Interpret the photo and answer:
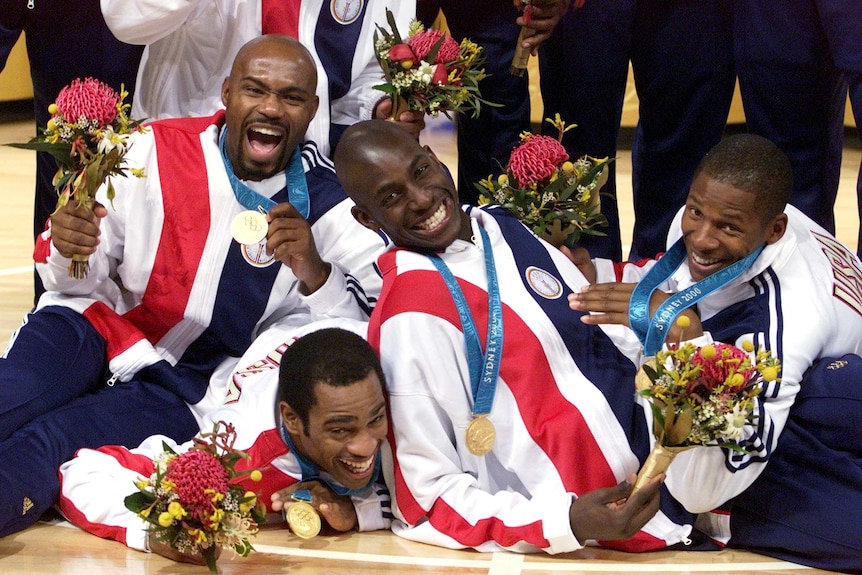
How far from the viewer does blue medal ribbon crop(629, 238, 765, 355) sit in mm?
3711

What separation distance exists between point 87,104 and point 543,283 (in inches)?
57.8

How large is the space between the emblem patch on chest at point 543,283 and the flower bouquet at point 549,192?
0.47 m

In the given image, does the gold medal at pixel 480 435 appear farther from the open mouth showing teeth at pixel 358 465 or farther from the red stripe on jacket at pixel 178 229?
the red stripe on jacket at pixel 178 229

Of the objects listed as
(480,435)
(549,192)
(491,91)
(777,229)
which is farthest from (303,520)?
(491,91)

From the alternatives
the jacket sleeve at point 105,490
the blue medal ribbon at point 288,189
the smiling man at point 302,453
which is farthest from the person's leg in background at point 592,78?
the jacket sleeve at point 105,490

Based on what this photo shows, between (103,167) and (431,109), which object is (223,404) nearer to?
(103,167)

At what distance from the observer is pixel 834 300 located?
3.83m

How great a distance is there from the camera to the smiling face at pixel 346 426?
3.67 metres

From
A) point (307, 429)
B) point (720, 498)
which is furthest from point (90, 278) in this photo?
point (720, 498)

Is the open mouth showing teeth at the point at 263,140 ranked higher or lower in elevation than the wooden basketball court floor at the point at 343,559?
higher

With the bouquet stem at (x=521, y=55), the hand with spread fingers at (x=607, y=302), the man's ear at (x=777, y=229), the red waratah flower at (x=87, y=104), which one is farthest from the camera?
the bouquet stem at (x=521, y=55)

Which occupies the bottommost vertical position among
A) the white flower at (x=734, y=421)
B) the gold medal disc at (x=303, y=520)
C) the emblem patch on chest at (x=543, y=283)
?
the gold medal disc at (x=303, y=520)

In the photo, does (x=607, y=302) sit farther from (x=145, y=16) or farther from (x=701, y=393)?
(x=145, y=16)

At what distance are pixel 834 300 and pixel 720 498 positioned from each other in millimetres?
681
